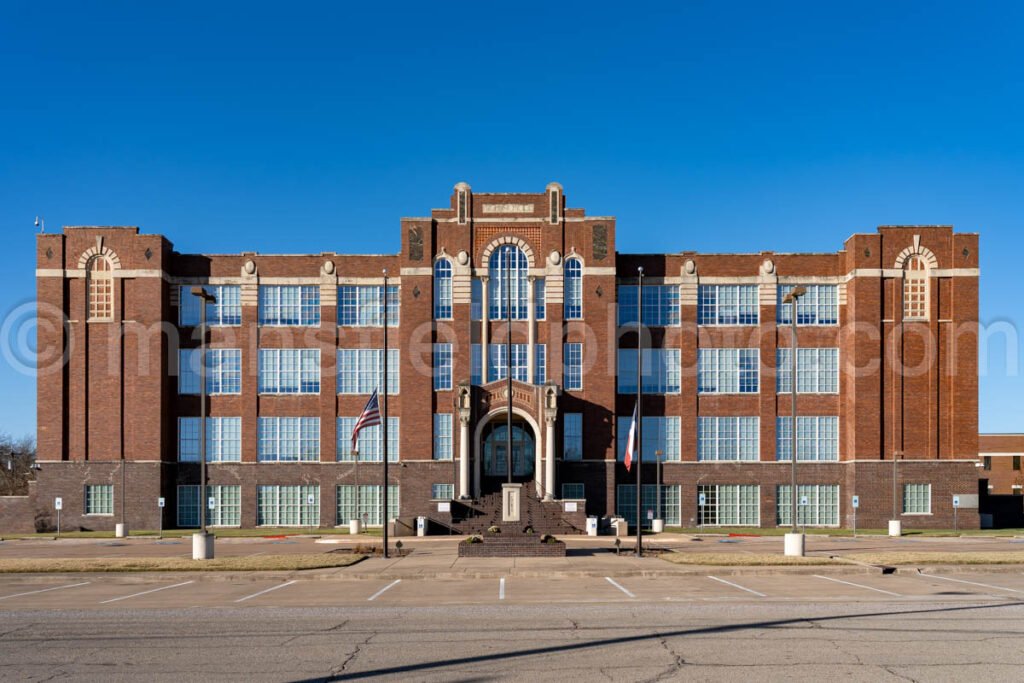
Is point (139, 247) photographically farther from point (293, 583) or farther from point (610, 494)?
point (293, 583)

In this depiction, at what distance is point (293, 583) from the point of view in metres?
28.8

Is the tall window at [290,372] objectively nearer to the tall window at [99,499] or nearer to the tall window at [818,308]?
the tall window at [99,499]

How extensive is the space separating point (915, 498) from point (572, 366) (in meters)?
21.1

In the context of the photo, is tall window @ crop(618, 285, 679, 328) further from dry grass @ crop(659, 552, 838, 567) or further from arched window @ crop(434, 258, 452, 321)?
dry grass @ crop(659, 552, 838, 567)

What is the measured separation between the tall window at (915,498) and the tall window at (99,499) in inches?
1797

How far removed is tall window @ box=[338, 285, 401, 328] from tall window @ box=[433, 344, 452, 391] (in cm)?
367

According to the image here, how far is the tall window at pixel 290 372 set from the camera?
200ft

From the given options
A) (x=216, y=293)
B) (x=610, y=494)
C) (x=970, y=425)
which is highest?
(x=216, y=293)

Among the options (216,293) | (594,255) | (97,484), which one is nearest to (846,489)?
(594,255)

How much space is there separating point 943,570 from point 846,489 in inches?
1178

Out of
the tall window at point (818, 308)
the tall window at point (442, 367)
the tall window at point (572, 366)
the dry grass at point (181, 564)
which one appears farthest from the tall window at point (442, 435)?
the dry grass at point (181, 564)

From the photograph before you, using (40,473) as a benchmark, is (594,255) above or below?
above

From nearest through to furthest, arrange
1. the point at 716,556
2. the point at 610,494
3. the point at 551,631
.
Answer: the point at 551,631
the point at 716,556
the point at 610,494

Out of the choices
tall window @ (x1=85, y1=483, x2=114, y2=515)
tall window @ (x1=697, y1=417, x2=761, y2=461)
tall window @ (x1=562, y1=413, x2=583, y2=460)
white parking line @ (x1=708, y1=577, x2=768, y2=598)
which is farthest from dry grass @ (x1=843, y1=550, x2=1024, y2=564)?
tall window @ (x1=85, y1=483, x2=114, y2=515)
